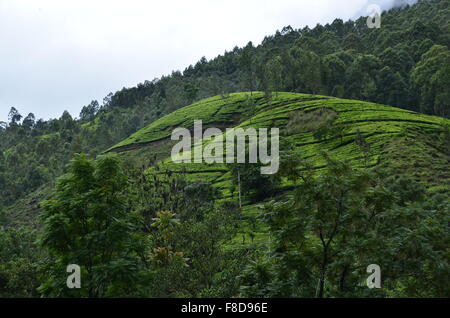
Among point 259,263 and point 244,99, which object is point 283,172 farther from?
point 244,99

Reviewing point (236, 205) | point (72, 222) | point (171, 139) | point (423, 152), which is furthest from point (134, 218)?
point (171, 139)

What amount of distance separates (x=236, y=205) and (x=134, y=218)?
44143 mm

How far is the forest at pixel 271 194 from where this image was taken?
14.0 m

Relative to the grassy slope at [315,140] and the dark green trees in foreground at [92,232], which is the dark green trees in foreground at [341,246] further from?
the grassy slope at [315,140]

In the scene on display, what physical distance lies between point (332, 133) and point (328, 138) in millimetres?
2215

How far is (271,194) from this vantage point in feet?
200

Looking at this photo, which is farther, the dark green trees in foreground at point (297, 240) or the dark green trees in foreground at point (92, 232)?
the dark green trees in foreground at point (297, 240)

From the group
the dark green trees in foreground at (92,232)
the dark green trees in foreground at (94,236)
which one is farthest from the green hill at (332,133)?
the dark green trees in foreground at (92,232)

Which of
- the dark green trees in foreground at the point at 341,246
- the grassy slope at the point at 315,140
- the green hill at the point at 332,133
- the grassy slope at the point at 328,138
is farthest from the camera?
the green hill at the point at 332,133

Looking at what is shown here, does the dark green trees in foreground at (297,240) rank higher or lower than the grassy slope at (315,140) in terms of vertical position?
lower

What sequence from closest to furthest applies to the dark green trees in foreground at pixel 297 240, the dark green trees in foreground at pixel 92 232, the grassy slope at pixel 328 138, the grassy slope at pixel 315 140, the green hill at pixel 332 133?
the dark green trees in foreground at pixel 92 232
the dark green trees in foreground at pixel 297 240
the grassy slope at pixel 328 138
the grassy slope at pixel 315 140
the green hill at pixel 332 133

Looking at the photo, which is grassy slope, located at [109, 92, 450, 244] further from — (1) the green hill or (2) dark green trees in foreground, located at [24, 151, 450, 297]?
(2) dark green trees in foreground, located at [24, 151, 450, 297]

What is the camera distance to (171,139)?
364 feet
